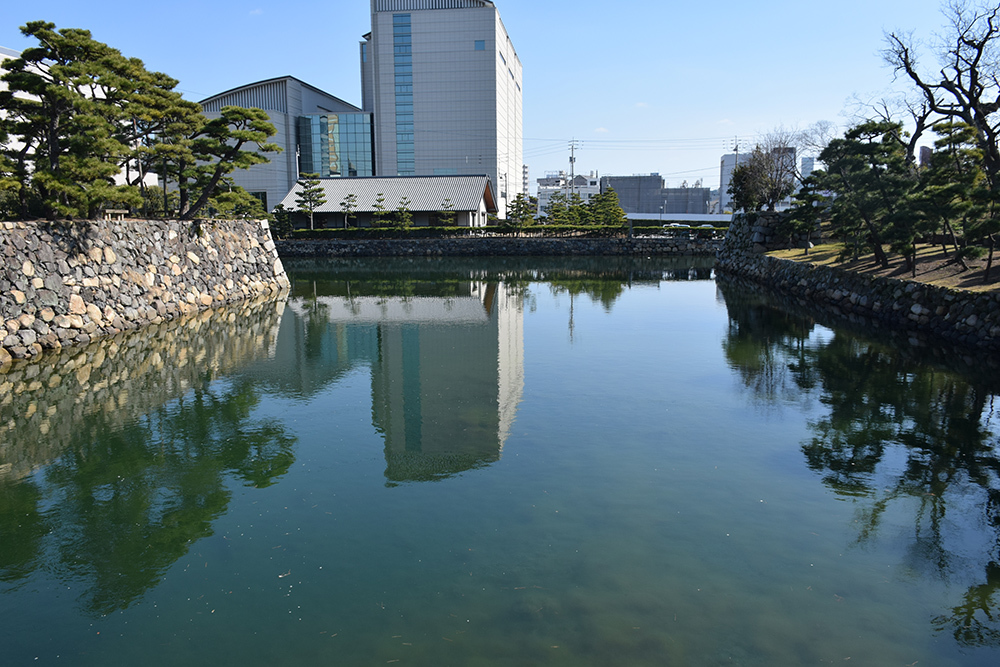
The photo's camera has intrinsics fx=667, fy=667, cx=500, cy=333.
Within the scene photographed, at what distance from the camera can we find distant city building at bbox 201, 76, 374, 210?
56.5 metres

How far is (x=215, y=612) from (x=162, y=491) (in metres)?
2.44

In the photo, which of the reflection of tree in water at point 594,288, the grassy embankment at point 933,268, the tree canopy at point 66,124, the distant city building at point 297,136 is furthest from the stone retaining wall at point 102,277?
the distant city building at point 297,136

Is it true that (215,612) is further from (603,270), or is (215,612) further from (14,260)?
(603,270)

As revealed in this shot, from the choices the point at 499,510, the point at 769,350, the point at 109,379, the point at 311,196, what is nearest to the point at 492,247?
Answer: the point at 311,196

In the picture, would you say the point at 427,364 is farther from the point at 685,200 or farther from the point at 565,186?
the point at 565,186

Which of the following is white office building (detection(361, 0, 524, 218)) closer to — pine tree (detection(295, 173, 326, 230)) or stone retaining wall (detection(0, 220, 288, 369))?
pine tree (detection(295, 173, 326, 230))

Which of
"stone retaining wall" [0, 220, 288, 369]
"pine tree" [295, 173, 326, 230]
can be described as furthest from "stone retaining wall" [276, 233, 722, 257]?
"stone retaining wall" [0, 220, 288, 369]

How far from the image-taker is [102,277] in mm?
14086

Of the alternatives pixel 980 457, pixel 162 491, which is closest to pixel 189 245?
pixel 162 491

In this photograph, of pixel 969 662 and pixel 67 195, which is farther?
pixel 67 195

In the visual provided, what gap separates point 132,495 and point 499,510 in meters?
3.52

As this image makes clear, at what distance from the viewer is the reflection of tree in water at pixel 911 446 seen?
509 cm

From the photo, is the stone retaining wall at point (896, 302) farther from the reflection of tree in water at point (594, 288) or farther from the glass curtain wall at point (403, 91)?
the glass curtain wall at point (403, 91)

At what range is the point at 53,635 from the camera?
13.9 feet
